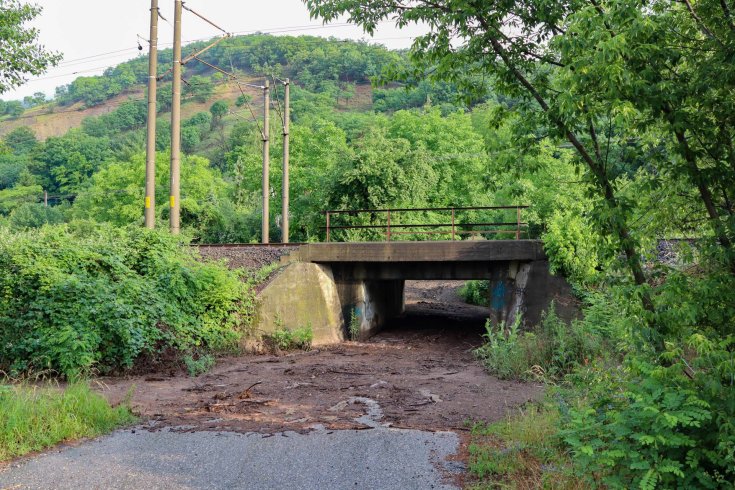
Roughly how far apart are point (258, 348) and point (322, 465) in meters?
9.66

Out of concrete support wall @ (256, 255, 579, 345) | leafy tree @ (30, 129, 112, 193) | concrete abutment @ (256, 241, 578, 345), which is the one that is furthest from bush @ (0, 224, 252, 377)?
leafy tree @ (30, 129, 112, 193)

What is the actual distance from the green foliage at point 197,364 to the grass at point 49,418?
406 centimetres

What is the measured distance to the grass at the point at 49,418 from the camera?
315 inches

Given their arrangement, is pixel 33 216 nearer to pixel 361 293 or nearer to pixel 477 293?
pixel 477 293

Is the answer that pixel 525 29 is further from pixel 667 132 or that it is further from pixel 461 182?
pixel 461 182

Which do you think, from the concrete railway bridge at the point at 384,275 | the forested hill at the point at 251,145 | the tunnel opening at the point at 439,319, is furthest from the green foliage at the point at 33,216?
the concrete railway bridge at the point at 384,275

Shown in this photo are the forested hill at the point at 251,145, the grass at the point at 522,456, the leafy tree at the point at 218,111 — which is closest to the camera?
the grass at the point at 522,456

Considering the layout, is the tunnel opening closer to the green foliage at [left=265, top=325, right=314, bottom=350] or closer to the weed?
the weed

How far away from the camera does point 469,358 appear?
56.8 feet

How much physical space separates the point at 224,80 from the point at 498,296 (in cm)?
12704

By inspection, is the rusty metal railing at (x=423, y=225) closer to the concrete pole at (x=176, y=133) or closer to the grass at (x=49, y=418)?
the concrete pole at (x=176, y=133)

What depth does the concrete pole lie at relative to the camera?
1680 cm

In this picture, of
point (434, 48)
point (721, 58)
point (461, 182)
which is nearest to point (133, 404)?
point (434, 48)

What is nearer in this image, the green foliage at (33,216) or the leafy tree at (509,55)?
the leafy tree at (509,55)
